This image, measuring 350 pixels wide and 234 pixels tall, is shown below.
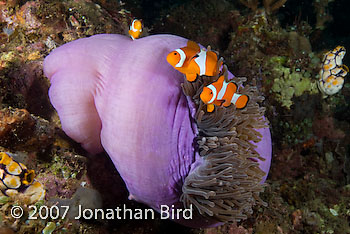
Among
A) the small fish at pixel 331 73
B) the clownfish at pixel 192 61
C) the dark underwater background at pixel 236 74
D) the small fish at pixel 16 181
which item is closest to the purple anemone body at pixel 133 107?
the clownfish at pixel 192 61

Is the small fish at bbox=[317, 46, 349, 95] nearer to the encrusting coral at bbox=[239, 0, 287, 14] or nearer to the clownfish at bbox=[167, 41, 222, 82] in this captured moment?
the encrusting coral at bbox=[239, 0, 287, 14]

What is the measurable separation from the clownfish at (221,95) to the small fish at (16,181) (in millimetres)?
1248

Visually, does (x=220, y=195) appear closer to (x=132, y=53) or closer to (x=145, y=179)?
(x=145, y=179)

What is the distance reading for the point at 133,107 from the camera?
1.67 meters

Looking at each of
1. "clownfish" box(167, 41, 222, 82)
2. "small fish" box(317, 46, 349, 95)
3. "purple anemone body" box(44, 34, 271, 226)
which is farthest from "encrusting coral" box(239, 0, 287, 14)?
"clownfish" box(167, 41, 222, 82)

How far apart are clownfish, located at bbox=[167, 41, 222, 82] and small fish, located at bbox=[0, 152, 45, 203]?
1.17 m

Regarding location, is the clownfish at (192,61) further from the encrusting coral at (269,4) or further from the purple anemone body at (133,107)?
the encrusting coral at (269,4)

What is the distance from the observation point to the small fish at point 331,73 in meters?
3.80

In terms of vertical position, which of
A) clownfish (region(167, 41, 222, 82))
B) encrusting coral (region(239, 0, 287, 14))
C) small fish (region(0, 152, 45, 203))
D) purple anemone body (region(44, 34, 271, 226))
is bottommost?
small fish (region(0, 152, 45, 203))

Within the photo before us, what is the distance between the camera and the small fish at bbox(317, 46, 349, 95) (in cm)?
380

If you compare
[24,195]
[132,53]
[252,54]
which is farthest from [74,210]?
[252,54]

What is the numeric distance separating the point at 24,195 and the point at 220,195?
4.21 ft

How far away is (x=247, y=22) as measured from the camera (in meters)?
4.08

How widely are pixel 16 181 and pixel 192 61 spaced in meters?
1.33
